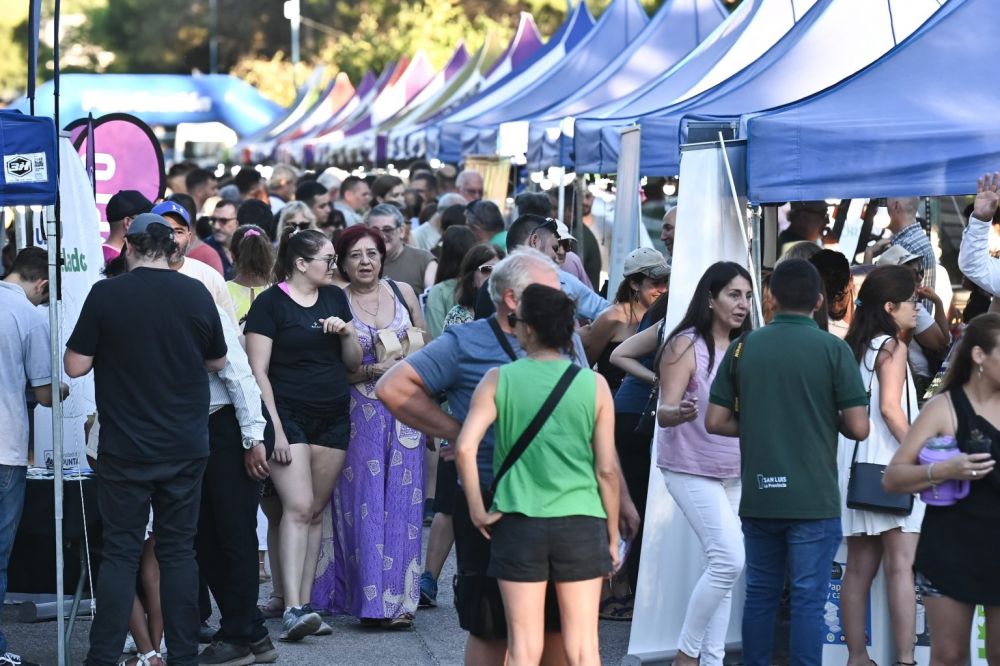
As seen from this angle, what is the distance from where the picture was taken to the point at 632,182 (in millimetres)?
8461

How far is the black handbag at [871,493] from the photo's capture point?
20.4 feet

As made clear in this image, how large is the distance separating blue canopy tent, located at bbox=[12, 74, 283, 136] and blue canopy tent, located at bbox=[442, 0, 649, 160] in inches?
1051

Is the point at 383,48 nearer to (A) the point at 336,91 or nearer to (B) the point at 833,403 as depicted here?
(A) the point at 336,91

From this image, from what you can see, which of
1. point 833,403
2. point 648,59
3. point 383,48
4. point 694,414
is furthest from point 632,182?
point 383,48

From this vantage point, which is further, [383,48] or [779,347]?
[383,48]

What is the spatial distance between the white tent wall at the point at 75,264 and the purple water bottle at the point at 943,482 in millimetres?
3629

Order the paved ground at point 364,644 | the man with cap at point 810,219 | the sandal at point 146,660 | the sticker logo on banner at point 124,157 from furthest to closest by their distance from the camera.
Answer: the man with cap at point 810,219 → the sticker logo on banner at point 124,157 → the paved ground at point 364,644 → the sandal at point 146,660

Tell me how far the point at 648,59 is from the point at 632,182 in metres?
6.26

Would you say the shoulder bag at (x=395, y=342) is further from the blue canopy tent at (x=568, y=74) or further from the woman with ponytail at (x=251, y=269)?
the blue canopy tent at (x=568, y=74)

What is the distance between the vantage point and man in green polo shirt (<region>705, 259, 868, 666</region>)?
552 cm

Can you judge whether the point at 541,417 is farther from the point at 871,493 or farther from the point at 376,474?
the point at 376,474

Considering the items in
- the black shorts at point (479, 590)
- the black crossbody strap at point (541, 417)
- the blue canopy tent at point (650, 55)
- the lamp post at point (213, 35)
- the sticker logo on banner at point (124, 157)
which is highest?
the lamp post at point (213, 35)

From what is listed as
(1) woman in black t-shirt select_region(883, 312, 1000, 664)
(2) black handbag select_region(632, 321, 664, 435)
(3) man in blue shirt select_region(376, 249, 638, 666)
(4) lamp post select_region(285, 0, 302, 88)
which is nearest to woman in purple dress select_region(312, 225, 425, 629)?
(2) black handbag select_region(632, 321, 664, 435)

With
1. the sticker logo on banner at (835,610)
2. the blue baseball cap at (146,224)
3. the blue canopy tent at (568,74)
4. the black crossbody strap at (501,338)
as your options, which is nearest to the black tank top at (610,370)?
the sticker logo on banner at (835,610)
